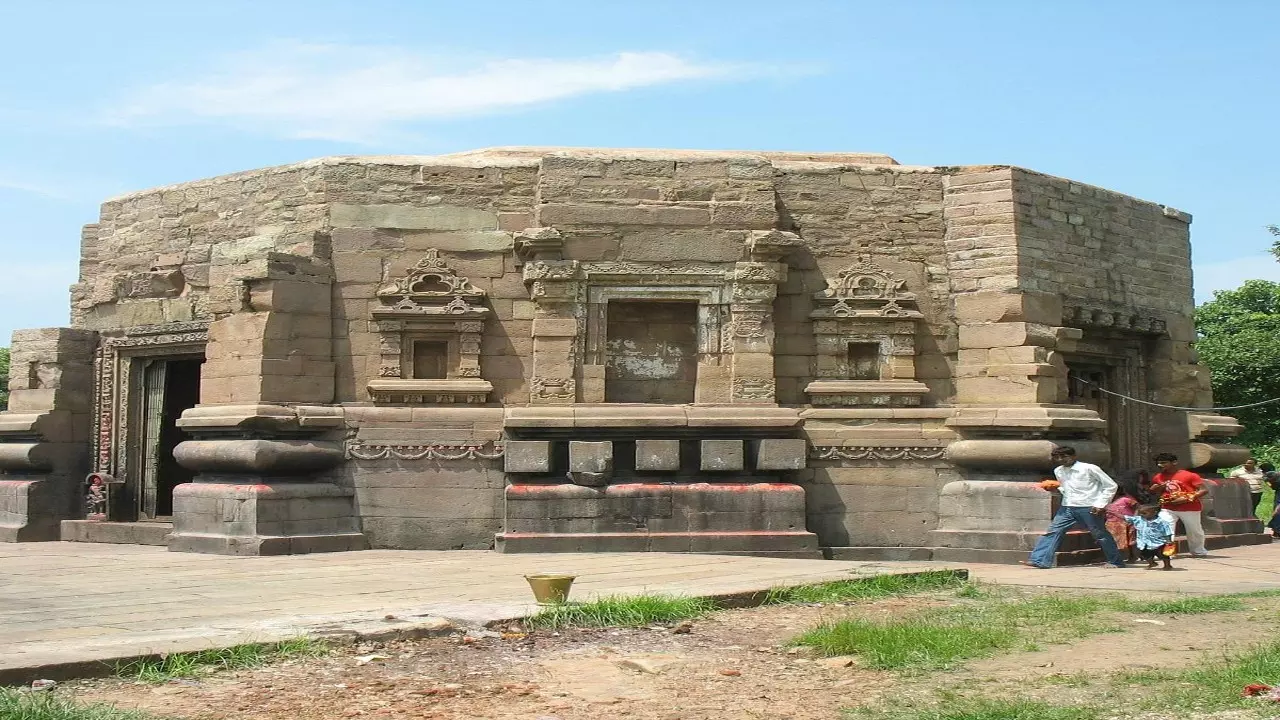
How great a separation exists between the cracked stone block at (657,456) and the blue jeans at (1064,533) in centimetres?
346

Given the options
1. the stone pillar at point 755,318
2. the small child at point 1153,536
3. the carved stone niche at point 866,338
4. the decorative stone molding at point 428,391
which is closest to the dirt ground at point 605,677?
the small child at point 1153,536

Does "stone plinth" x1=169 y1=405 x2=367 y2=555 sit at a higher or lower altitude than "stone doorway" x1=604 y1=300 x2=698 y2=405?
lower

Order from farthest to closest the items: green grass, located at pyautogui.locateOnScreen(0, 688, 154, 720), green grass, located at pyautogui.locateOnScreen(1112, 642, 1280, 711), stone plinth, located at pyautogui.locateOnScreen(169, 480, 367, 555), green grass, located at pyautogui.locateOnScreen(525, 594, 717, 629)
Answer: stone plinth, located at pyautogui.locateOnScreen(169, 480, 367, 555) → green grass, located at pyautogui.locateOnScreen(525, 594, 717, 629) → green grass, located at pyautogui.locateOnScreen(1112, 642, 1280, 711) → green grass, located at pyautogui.locateOnScreen(0, 688, 154, 720)

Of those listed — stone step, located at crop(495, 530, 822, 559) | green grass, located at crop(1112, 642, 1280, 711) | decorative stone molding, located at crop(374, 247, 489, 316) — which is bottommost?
green grass, located at crop(1112, 642, 1280, 711)

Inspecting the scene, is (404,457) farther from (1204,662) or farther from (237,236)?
(1204,662)

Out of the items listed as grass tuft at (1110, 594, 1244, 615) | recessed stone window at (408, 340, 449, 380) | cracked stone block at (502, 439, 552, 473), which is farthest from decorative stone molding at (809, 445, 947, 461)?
grass tuft at (1110, 594, 1244, 615)

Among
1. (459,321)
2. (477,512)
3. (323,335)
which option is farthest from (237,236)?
(477,512)

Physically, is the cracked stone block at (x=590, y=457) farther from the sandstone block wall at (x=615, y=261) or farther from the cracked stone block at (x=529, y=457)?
the sandstone block wall at (x=615, y=261)

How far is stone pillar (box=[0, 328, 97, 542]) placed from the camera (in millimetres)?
13953

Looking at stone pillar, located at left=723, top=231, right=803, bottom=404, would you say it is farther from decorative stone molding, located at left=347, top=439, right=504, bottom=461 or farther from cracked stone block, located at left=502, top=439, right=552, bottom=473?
decorative stone molding, located at left=347, top=439, right=504, bottom=461

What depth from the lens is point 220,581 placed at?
9219 mm

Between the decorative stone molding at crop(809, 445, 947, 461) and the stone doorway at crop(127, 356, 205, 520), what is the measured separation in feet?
22.7

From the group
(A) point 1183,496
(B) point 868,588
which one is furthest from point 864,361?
(B) point 868,588

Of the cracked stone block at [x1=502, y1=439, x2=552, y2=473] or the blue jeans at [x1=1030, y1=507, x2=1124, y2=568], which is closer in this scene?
the blue jeans at [x1=1030, y1=507, x2=1124, y2=568]
